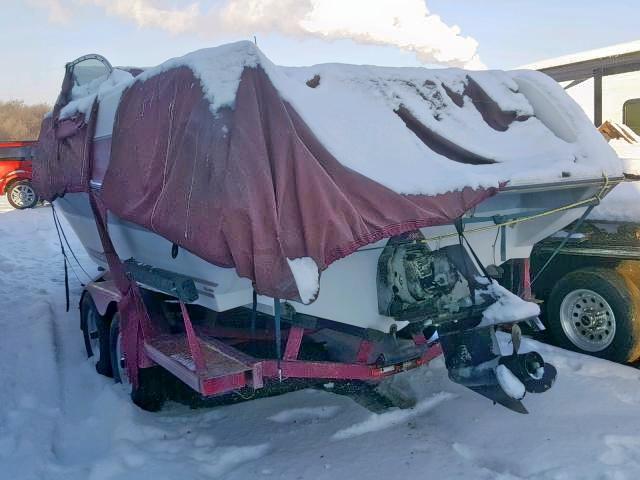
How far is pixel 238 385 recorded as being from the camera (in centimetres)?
358

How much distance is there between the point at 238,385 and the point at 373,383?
1237mm

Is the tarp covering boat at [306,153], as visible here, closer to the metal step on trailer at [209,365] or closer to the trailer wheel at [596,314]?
the metal step on trailer at [209,365]

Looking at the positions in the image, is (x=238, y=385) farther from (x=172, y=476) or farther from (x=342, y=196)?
(x=342, y=196)

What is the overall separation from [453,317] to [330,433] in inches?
44.5

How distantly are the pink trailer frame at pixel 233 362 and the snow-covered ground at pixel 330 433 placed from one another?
445mm

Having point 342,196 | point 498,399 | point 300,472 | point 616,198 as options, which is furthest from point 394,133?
point 616,198

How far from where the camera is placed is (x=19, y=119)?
46625 millimetres

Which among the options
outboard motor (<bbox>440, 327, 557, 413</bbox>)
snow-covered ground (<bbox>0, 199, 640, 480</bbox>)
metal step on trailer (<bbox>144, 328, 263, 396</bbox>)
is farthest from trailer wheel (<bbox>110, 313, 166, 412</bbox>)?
outboard motor (<bbox>440, 327, 557, 413</bbox>)

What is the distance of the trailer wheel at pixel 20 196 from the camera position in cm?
1616

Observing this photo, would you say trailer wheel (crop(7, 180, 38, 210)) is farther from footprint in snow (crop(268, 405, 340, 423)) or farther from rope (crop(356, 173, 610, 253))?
rope (crop(356, 173, 610, 253))

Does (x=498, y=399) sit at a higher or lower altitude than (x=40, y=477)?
higher

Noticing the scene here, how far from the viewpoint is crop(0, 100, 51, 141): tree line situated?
1718 inches

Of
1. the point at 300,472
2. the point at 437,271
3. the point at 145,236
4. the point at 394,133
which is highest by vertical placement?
the point at 394,133

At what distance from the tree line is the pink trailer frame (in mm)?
42853
